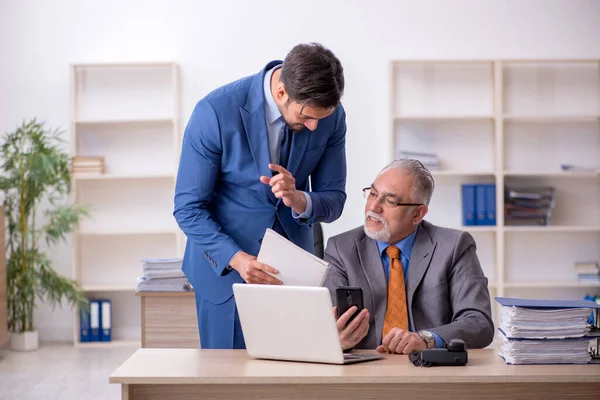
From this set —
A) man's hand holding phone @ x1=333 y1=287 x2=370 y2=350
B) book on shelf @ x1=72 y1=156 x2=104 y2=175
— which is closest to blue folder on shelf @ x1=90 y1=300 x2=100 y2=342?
book on shelf @ x1=72 y1=156 x2=104 y2=175

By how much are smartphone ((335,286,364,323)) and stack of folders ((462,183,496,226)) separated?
172 inches

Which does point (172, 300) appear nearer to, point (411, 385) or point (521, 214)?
point (411, 385)

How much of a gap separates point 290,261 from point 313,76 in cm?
52

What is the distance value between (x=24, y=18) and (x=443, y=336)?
537cm

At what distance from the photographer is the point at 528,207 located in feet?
21.4

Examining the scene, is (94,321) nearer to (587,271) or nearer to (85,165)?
(85,165)

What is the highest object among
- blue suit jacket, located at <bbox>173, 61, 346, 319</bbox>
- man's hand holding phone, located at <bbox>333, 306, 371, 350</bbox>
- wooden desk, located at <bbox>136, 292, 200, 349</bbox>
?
blue suit jacket, located at <bbox>173, 61, 346, 319</bbox>

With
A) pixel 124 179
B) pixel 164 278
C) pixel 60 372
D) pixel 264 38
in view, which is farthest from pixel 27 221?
pixel 164 278

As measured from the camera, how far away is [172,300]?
13.5ft

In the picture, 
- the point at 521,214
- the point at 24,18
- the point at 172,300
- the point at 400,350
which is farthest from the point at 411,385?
the point at 24,18

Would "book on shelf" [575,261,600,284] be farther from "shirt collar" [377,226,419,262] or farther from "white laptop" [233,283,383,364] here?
"white laptop" [233,283,383,364]

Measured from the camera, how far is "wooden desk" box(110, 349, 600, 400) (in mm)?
1933

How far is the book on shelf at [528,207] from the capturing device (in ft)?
21.3

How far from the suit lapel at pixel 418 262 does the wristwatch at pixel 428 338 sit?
23 cm
